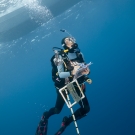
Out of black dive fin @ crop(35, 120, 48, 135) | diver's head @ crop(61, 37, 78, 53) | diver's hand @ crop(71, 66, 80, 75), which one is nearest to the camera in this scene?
diver's hand @ crop(71, 66, 80, 75)

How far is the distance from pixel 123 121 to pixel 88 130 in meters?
6.25

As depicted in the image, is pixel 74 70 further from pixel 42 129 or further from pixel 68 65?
pixel 42 129

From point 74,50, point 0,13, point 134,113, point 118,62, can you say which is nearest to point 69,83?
point 74,50

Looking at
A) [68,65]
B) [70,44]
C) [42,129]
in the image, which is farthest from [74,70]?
[42,129]

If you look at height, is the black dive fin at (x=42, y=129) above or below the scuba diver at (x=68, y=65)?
below

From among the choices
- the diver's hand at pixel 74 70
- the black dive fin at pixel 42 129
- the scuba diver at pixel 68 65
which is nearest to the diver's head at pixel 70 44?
the scuba diver at pixel 68 65

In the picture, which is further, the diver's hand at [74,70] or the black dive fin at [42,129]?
the black dive fin at [42,129]

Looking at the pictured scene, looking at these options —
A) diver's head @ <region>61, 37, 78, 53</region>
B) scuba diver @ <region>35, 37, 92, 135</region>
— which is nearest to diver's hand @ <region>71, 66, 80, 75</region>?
scuba diver @ <region>35, 37, 92, 135</region>

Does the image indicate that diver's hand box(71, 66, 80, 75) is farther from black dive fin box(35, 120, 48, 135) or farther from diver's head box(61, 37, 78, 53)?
black dive fin box(35, 120, 48, 135)

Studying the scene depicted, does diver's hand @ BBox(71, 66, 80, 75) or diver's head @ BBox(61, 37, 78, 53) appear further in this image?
diver's head @ BBox(61, 37, 78, 53)

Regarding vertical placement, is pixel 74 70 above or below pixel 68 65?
below

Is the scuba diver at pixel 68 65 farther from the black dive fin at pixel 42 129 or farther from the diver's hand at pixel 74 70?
the black dive fin at pixel 42 129

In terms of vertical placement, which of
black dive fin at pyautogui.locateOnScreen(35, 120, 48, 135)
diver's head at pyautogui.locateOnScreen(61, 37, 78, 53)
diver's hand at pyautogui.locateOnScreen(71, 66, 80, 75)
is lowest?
black dive fin at pyautogui.locateOnScreen(35, 120, 48, 135)

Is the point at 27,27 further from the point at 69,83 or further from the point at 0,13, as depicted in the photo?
the point at 69,83
